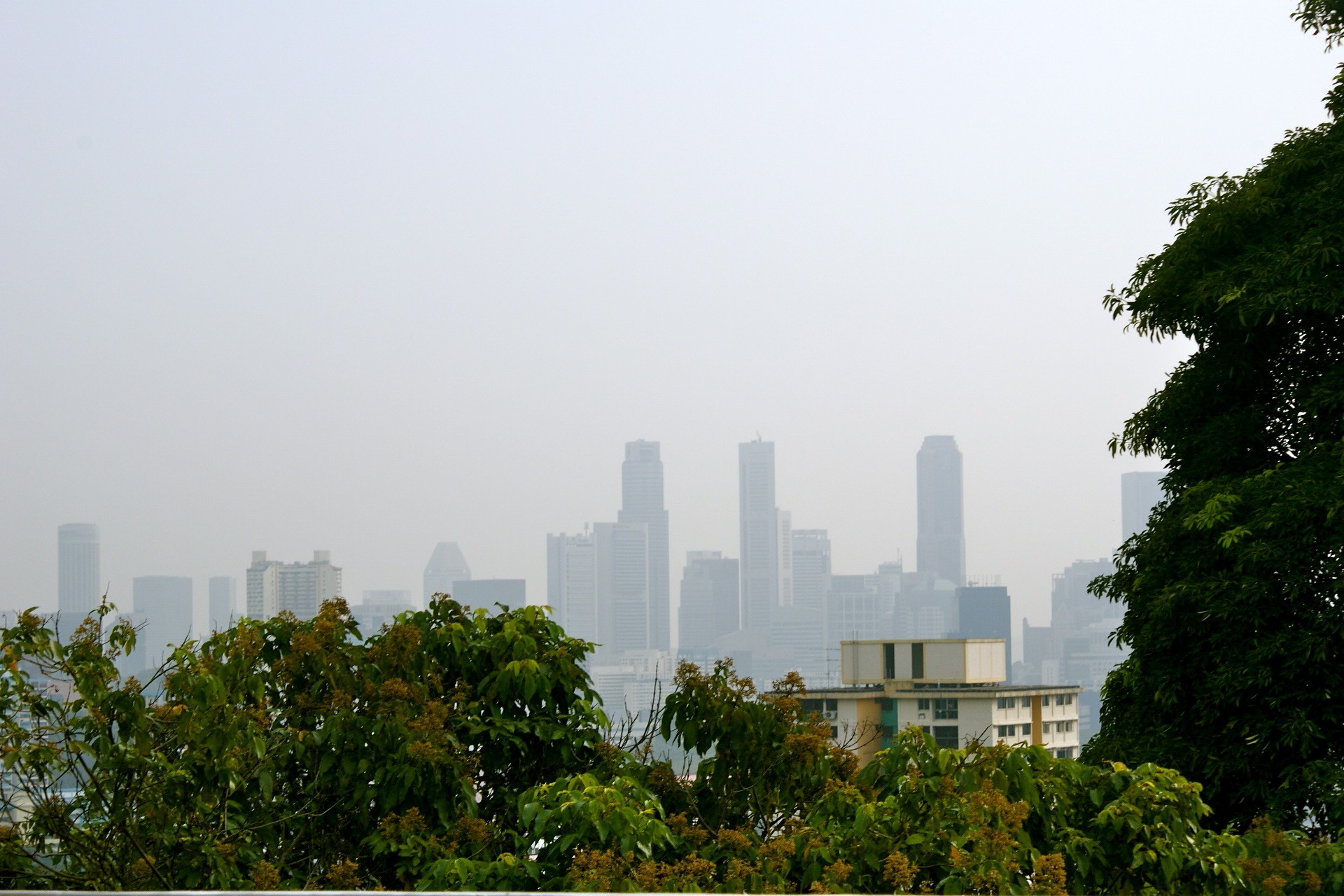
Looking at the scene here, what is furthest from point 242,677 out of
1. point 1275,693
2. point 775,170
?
point 775,170

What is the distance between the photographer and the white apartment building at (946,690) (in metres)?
42.6

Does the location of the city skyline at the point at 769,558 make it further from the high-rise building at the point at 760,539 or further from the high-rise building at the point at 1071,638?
the high-rise building at the point at 1071,638

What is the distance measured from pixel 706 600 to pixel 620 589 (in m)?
12.5

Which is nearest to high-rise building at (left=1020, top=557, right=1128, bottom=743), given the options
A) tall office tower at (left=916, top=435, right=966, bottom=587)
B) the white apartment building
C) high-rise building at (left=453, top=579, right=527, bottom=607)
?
tall office tower at (left=916, top=435, right=966, bottom=587)

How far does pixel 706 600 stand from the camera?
102 meters

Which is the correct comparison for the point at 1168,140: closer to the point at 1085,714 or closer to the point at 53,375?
the point at 53,375

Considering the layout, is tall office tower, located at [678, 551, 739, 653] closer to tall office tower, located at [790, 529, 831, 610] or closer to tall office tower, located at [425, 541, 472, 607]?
tall office tower, located at [790, 529, 831, 610]

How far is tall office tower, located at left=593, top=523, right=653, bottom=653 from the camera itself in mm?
88562

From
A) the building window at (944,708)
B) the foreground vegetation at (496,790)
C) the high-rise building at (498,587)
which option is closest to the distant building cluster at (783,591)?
the high-rise building at (498,587)

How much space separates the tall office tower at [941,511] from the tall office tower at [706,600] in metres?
25.7

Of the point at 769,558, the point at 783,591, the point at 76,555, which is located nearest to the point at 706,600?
the point at 783,591

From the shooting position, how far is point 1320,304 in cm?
492

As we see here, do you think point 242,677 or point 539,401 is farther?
point 539,401

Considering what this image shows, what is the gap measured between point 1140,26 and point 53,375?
20542mm
